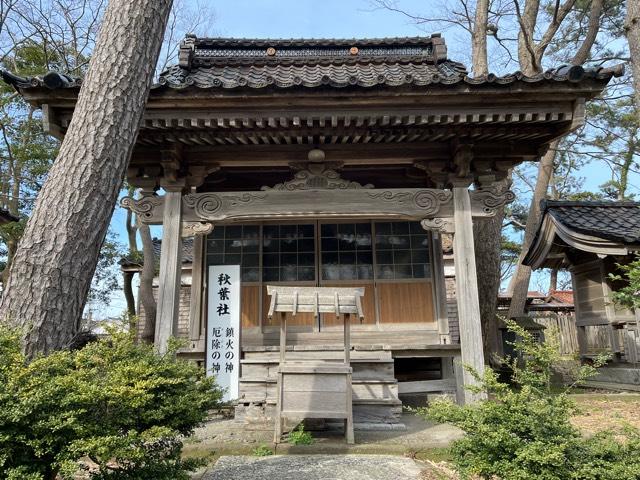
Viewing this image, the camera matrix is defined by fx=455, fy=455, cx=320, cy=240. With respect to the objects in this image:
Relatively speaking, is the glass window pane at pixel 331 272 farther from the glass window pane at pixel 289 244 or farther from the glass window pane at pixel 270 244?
the glass window pane at pixel 270 244

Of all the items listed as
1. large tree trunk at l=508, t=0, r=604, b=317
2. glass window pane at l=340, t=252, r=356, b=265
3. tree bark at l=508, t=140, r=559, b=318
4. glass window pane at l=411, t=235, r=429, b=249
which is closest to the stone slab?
glass window pane at l=340, t=252, r=356, b=265

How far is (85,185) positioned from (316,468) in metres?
2.92

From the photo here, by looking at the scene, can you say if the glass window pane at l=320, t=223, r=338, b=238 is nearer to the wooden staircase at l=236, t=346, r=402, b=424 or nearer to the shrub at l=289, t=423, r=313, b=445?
the wooden staircase at l=236, t=346, r=402, b=424

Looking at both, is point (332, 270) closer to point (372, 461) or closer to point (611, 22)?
point (372, 461)

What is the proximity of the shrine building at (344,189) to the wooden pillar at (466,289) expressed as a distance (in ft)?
0.06

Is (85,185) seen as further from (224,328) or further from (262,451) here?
(224,328)

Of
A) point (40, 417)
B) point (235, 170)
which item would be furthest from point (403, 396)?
point (40, 417)

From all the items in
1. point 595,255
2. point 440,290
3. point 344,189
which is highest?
point 344,189

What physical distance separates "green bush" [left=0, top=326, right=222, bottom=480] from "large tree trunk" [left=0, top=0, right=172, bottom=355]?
347mm

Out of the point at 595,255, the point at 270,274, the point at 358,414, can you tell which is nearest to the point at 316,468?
the point at 358,414

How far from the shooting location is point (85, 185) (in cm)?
339

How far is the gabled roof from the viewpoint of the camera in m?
7.48

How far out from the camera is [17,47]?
15.3 meters

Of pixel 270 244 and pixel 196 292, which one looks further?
pixel 270 244
